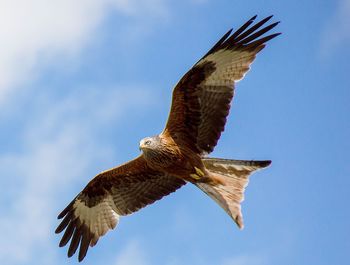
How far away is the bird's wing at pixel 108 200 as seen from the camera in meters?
12.9

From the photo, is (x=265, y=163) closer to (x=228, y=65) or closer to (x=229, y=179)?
(x=229, y=179)

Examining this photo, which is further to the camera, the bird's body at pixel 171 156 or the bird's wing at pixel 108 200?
the bird's wing at pixel 108 200

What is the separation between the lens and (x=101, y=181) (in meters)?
13.1

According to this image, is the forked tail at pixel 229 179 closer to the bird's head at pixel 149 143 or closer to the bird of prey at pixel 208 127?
the bird of prey at pixel 208 127

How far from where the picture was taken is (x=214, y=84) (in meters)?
12.0

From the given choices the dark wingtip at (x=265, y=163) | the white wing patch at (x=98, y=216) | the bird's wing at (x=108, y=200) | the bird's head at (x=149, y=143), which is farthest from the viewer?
the white wing patch at (x=98, y=216)

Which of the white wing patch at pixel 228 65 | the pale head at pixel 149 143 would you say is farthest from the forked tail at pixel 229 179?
the white wing patch at pixel 228 65

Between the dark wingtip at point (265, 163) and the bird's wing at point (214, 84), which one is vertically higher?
the bird's wing at point (214, 84)

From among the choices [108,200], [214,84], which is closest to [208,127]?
[214,84]

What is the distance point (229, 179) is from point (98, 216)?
269cm

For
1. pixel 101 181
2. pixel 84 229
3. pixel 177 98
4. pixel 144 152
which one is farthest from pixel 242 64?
pixel 84 229

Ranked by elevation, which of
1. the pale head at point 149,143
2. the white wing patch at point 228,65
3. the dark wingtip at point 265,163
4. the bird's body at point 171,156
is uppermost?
the white wing patch at point 228,65

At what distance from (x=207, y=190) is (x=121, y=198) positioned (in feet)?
5.80

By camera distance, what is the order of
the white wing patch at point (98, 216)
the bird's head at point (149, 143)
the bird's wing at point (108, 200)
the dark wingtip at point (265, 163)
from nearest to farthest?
1. the dark wingtip at point (265, 163)
2. the bird's head at point (149, 143)
3. the bird's wing at point (108, 200)
4. the white wing patch at point (98, 216)
